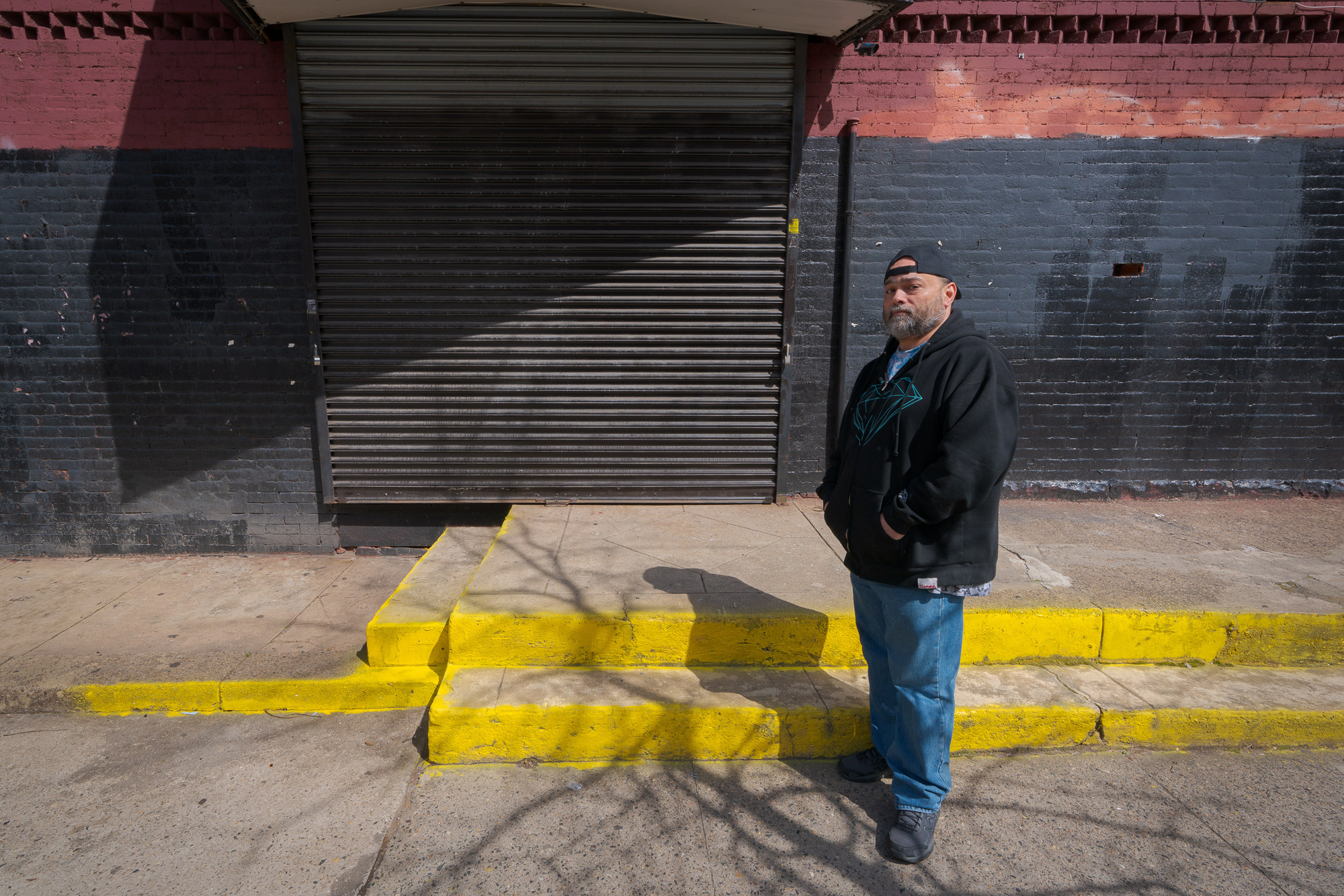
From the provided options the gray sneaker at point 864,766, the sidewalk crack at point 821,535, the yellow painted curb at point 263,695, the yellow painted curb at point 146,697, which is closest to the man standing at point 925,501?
the gray sneaker at point 864,766

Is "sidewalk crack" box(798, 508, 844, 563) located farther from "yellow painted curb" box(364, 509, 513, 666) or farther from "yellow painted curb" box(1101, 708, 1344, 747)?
"yellow painted curb" box(364, 509, 513, 666)

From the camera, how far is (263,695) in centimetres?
386

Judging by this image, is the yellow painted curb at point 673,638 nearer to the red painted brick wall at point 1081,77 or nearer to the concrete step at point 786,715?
the concrete step at point 786,715

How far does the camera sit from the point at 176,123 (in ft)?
17.5

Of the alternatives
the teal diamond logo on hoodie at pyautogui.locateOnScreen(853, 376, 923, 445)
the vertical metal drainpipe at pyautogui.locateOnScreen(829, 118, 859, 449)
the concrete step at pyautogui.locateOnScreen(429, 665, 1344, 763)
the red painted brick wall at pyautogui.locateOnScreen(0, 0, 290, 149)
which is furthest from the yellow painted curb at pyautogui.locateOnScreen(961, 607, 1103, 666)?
the red painted brick wall at pyautogui.locateOnScreen(0, 0, 290, 149)

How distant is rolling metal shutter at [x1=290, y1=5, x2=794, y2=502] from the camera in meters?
5.23

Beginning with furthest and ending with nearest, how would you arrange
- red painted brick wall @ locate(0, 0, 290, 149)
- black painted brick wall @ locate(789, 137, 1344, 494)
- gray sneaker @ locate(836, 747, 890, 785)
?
1. black painted brick wall @ locate(789, 137, 1344, 494)
2. red painted brick wall @ locate(0, 0, 290, 149)
3. gray sneaker @ locate(836, 747, 890, 785)

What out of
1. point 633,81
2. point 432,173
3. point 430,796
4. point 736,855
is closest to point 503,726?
point 430,796

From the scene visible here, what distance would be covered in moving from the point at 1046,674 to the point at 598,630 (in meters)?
2.43

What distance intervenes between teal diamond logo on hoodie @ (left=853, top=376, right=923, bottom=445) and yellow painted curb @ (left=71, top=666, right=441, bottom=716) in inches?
109

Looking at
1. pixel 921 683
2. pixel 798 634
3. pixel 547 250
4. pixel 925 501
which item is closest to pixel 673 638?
pixel 798 634

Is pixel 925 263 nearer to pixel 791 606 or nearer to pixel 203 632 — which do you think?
pixel 791 606

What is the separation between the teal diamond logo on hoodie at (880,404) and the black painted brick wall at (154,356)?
184 inches

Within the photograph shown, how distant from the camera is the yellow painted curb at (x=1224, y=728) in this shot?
3387 mm
